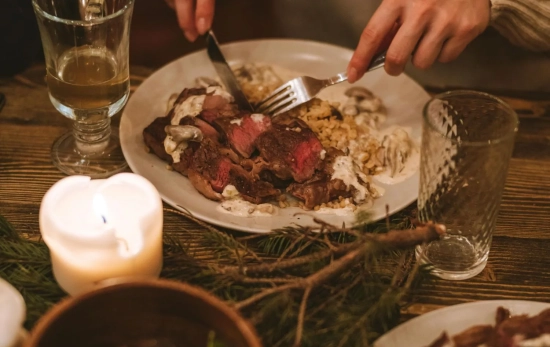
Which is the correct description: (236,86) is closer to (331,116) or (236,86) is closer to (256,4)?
(331,116)

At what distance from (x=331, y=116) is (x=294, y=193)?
286 millimetres

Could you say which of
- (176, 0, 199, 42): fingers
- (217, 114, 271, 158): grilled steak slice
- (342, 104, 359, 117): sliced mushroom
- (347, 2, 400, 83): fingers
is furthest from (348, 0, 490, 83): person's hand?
(176, 0, 199, 42): fingers

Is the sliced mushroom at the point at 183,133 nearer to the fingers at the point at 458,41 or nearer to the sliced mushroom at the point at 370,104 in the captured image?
the sliced mushroom at the point at 370,104

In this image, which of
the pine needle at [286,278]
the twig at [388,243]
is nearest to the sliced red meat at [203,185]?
the pine needle at [286,278]

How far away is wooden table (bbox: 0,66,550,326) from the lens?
106cm

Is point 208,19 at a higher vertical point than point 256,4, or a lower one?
higher

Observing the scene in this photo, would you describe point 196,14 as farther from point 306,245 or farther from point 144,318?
point 144,318

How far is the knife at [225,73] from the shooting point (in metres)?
1.45

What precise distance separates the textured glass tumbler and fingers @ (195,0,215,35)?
0.69 meters

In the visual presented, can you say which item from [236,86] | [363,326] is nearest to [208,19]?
[236,86]

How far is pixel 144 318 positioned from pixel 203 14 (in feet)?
3.01

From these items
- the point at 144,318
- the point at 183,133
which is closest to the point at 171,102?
the point at 183,133

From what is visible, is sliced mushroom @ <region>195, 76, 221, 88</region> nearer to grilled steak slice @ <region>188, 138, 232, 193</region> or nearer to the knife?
the knife

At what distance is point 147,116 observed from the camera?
1428 millimetres
